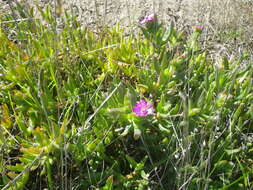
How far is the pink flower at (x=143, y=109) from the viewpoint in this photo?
1194 mm

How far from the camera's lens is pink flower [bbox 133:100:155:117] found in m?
1.19

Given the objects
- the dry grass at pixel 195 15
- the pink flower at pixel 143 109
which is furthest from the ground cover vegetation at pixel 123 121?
the dry grass at pixel 195 15

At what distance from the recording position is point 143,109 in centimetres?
122

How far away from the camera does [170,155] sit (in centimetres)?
123

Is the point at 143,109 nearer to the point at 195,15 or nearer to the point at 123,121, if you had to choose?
the point at 123,121

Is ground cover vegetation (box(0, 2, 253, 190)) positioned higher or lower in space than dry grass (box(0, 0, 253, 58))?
lower

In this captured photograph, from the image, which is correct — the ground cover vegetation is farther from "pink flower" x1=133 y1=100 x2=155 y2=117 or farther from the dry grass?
the dry grass

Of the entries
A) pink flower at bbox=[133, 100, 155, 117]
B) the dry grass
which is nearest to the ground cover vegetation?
pink flower at bbox=[133, 100, 155, 117]

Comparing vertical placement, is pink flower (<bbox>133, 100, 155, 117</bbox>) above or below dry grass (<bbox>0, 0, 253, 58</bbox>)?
below

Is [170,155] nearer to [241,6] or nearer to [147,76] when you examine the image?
[147,76]

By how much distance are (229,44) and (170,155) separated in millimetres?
Answer: 992

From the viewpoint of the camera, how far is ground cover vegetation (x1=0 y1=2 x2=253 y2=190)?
1.19 metres

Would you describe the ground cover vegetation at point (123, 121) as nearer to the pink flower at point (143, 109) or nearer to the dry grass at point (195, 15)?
the pink flower at point (143, 109)

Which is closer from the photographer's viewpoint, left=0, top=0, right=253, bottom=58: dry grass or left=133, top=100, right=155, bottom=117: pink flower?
left=133, top=100, right=155, bottom=117: pink flower
